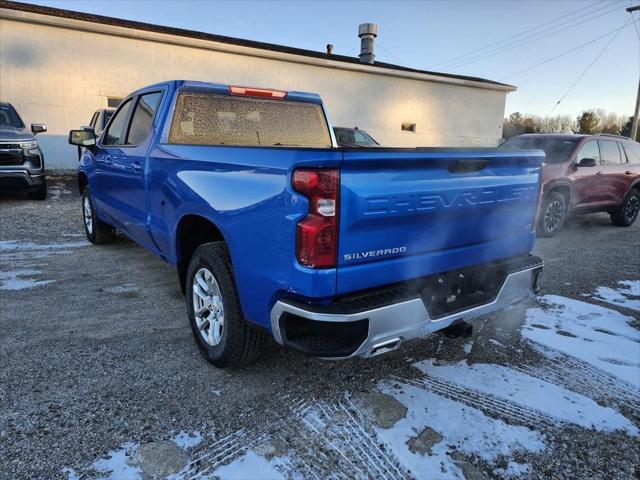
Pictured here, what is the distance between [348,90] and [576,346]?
16622 mm

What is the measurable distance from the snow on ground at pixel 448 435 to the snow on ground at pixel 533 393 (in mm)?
281

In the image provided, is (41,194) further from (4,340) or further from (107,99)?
(4,340)

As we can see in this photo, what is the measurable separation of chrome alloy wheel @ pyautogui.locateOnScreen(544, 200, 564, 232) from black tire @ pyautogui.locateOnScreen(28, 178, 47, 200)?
9.57 m

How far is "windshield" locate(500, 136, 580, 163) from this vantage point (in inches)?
298

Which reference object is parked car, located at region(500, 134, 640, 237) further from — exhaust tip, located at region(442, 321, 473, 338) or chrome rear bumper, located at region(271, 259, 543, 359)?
chrome rear bumper, located at region(271, 259, 543, 359)

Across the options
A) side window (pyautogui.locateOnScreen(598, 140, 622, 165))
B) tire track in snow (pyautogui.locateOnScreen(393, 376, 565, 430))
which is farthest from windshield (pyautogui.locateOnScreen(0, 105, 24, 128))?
side window (pyautogui.locateOnScreen(598, 140, 622, 165))

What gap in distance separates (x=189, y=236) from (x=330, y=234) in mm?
1558

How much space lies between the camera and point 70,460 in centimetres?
209

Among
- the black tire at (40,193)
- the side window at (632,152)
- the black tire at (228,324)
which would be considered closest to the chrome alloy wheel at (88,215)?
the black tire at (40,193)

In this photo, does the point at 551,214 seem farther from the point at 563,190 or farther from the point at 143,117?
the point at 143,117

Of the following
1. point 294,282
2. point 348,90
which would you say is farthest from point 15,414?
point 348,90

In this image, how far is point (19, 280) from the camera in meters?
4.64

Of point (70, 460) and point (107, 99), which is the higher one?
point (107, 99)

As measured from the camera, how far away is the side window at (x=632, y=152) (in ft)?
28.6
